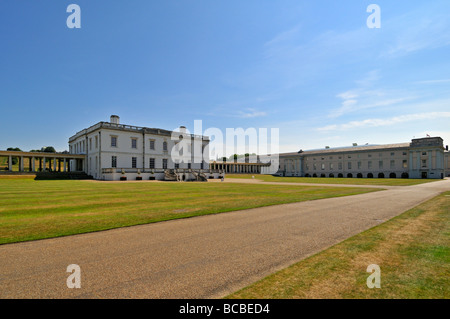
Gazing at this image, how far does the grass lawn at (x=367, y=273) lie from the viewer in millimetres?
3834

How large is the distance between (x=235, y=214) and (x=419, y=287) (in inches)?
299

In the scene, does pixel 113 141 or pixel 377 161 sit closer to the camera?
pixel 113 141

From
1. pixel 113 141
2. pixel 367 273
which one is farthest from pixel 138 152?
pixel 367 273

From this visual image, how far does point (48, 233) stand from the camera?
737cm

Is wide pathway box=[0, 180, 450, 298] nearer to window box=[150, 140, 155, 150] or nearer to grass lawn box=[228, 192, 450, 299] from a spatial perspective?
grass lawn box=[228, 192, 450, 299]

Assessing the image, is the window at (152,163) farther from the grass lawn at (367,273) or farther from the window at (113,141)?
the grass lawn at (367,273)

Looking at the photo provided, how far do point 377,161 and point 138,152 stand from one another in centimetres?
8123

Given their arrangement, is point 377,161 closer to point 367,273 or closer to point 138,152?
point 138,152

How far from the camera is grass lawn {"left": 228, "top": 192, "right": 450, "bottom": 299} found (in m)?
3.83

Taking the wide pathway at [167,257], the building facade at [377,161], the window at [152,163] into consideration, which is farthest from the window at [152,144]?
the building facade at [377,161]

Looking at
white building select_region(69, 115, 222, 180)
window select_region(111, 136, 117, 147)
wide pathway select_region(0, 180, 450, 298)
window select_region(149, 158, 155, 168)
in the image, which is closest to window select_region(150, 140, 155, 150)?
white building select_region(69, 115, 222, 180)

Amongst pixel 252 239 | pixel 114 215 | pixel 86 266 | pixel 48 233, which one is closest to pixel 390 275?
pixel 252 239

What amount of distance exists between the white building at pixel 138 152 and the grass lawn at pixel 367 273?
43.3m

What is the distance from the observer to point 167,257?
5.51 meters
